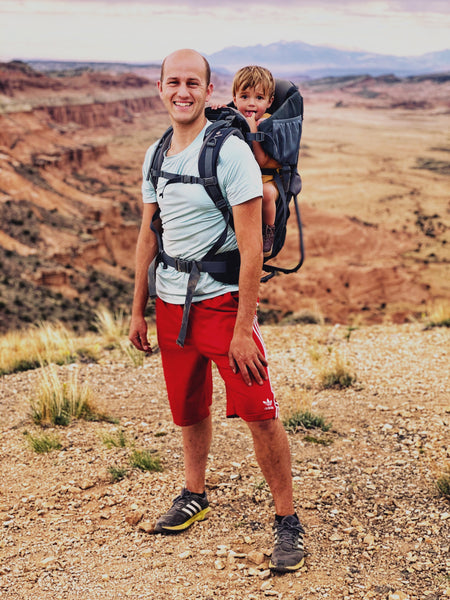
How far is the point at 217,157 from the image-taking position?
2.66 meters

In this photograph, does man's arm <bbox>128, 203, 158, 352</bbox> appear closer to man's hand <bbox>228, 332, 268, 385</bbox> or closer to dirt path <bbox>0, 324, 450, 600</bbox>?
man's hand <bbox>228, 332, 268, 385</bbox>

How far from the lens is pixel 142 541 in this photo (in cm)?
333

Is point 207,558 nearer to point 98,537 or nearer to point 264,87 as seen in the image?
point 98,537

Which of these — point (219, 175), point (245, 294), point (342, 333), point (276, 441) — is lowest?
point (342, 333)

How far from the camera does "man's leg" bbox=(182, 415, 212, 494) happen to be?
11.1ft

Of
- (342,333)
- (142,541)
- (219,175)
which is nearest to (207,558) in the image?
(142,541)

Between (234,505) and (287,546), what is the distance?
689mm

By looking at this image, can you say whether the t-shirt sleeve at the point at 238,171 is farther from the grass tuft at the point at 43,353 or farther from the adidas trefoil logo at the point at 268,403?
the grass tuft at the point at 43,353

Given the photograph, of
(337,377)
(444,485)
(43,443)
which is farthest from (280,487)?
(337,377)

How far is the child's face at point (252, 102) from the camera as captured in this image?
3.01m

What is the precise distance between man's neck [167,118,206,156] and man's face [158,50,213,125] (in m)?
0.02

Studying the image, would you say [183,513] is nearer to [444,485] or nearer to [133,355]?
[444,485]

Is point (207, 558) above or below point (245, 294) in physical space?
below

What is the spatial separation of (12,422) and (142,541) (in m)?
2.13
